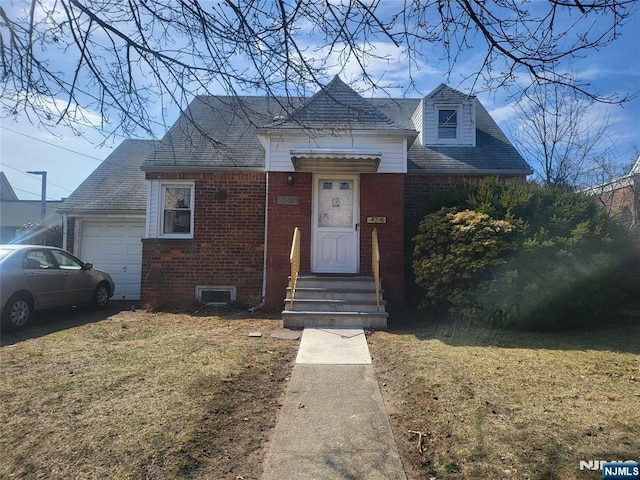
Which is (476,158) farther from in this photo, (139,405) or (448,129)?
(139,405)

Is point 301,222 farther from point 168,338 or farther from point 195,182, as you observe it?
point 168,338

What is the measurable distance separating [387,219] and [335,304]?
245cm

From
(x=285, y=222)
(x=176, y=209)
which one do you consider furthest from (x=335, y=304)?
(x=176, y=209)

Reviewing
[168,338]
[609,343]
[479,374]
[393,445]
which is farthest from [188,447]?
[609,343]

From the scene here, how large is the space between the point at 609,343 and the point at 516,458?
414cm

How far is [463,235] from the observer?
7.01 m

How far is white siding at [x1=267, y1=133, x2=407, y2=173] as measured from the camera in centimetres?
916

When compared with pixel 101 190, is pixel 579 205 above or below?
below

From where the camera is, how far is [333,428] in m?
3.47

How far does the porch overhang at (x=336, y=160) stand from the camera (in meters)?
8.36

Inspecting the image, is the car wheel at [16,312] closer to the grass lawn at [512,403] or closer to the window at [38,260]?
the window at [38,260]

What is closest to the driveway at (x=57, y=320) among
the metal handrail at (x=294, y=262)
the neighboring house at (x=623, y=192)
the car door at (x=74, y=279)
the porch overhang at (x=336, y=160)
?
the car door at (x=74, y=279)

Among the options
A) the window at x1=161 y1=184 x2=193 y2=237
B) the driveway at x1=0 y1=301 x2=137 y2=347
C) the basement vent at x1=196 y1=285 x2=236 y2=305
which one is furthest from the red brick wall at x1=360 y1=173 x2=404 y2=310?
the driveway at x1=0 y1=301 x2=137 y2=347

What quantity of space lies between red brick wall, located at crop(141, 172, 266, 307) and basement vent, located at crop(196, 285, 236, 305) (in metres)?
0.13
